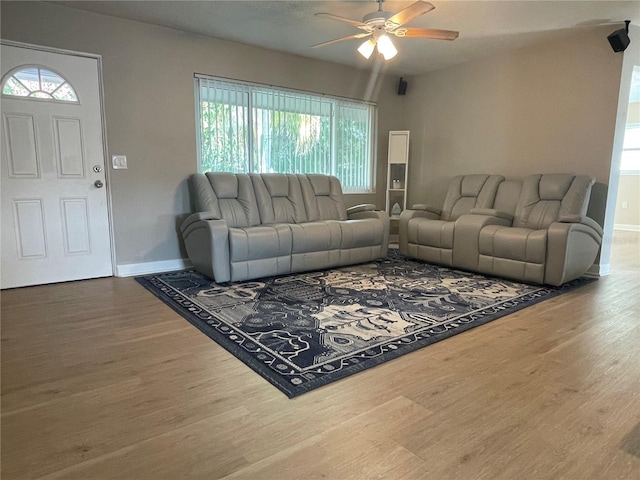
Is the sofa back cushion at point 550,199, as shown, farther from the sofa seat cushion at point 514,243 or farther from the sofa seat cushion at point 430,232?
the sofa seat cushion at point 430,232

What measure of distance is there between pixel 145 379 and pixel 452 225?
10.9 ft

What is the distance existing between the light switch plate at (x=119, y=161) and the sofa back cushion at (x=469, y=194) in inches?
142

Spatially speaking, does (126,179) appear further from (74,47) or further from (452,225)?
(452,225)

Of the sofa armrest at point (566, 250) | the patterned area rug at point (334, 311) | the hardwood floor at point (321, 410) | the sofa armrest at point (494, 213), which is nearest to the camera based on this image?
the hardwood floor at point (321, 410)

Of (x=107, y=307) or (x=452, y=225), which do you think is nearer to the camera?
(x=107, y=307)

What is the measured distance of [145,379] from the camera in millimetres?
1971

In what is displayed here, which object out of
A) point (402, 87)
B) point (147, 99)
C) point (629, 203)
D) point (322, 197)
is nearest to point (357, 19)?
point (322, 197)

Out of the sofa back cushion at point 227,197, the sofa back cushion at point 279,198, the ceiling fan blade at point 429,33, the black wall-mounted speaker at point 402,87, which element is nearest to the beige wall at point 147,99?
the sofa back cushion at point 227,197

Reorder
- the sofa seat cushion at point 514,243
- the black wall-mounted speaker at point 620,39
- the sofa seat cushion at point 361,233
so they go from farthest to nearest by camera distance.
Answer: the sofa seat cushion at point 361,233 < the black wall-mounted speaker at point 620,39 < the sofa seat cushion at point 514,243

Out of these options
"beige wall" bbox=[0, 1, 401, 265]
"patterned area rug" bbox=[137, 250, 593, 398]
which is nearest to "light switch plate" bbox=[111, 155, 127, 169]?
"beige wall" bbox=[0, 1, 401, 265]

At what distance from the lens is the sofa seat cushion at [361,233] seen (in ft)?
14.0

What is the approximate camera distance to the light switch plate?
3871mm

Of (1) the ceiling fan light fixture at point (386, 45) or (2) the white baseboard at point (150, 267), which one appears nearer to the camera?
(1) the ceiling fan light fixture at point (386, 45)

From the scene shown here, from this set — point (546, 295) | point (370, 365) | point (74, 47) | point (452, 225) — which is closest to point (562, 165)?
point (452, 225)
